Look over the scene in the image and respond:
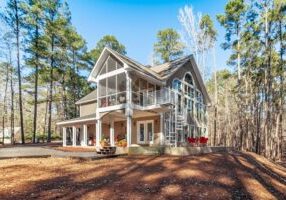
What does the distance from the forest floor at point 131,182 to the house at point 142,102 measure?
7.23 meters

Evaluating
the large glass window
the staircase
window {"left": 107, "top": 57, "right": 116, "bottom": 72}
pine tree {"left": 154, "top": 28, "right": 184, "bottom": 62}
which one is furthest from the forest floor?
pine tree {"left": 154, "top": 28, "right": 184, "bottom": 62}

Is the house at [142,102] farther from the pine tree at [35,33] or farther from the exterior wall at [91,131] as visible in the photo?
the pine tree at [35,33]

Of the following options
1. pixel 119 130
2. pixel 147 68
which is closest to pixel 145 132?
pixel 119 130

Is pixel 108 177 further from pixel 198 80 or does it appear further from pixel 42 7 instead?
pixel 42 7

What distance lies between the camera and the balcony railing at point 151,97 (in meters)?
19.2

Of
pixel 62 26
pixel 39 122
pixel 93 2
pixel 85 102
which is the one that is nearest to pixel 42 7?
pixel 62 26

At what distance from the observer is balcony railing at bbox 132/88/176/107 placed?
19188 millimetres

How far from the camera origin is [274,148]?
77.0 ft

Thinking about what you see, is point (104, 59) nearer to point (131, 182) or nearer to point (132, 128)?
point (132, 128)

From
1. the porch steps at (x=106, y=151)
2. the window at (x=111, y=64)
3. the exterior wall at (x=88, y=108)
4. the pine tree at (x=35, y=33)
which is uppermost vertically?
the pine tree at (x=35, y=33)

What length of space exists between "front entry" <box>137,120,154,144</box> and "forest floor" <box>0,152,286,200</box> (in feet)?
28.7

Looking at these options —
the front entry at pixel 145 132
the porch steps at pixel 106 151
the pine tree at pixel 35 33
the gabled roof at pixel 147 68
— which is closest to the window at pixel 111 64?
the gabled roof at pixel 147 68

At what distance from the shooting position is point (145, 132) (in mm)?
21203

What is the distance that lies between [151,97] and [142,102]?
808 mm
